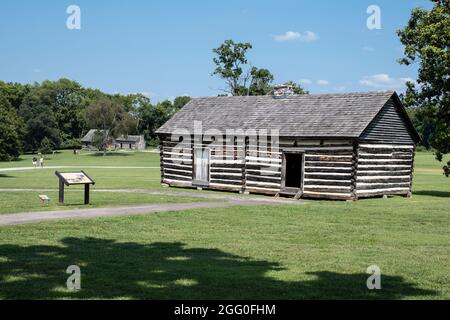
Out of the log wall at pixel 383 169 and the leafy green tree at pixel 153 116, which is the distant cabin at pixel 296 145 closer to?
the log wall at pixel 383 169

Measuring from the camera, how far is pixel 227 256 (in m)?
10.5

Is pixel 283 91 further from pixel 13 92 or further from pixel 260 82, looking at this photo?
pixel 13 92

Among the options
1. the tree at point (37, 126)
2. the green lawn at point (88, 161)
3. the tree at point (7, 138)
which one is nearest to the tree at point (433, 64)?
the tree at point (7, 138)

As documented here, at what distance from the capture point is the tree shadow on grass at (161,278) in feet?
24.5

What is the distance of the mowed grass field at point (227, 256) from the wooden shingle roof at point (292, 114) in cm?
817

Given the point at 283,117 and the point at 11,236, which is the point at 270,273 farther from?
the point at 283,117

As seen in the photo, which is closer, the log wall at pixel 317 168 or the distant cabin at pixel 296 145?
the log wall at pixel 317 168

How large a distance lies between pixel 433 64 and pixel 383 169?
22.4 ft

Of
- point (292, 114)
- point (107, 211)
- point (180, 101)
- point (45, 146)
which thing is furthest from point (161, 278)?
point (180, 101)

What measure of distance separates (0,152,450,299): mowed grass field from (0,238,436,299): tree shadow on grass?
15 millimetres

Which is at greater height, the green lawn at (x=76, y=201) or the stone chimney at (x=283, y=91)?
the stone chimney at (x=283, y=91)

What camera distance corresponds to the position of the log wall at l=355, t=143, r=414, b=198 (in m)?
24.8
